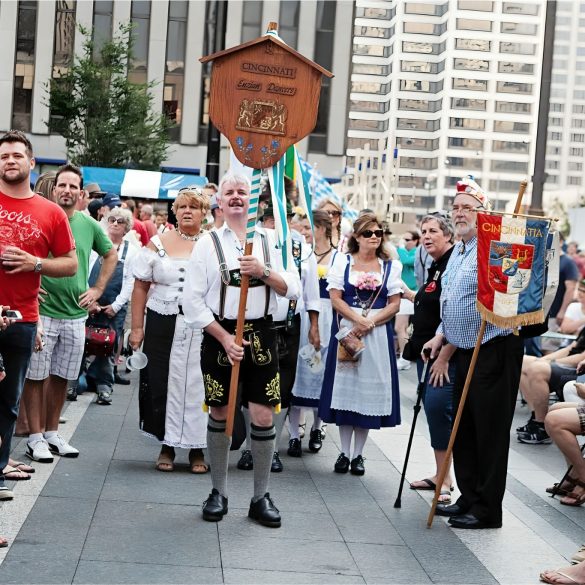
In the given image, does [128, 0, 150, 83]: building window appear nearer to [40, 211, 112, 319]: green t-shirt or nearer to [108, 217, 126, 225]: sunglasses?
[108, 217, 126, 225]: sunglasses

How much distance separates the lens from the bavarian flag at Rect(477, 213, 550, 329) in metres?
6.75

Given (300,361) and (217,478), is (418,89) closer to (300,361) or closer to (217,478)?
(300,361)

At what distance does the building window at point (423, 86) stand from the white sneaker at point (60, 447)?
3829 mm

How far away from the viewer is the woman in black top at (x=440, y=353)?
7707 millimetres

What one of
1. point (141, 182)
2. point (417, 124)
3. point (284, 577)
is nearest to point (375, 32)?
point (417, 124)

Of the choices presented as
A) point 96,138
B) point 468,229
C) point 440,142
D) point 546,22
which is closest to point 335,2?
point 96,138

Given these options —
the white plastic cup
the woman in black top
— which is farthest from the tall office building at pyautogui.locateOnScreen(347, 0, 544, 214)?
the white plastic cup

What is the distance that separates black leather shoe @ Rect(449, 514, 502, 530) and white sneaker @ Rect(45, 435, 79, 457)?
2.92m

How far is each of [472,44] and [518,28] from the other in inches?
64.8

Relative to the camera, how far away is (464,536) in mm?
6797

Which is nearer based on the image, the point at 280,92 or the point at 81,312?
the point at 280,92

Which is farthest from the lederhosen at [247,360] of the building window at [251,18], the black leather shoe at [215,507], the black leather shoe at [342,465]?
the building window at [251,18]

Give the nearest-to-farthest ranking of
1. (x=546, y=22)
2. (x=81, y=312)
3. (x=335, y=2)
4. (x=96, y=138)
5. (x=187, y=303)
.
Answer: (x=187, y=303) → (x=81, y=312) → (x=546, y=22) → (x=96, y=138) → (x=335, y=2)

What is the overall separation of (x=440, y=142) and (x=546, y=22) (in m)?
7.56
